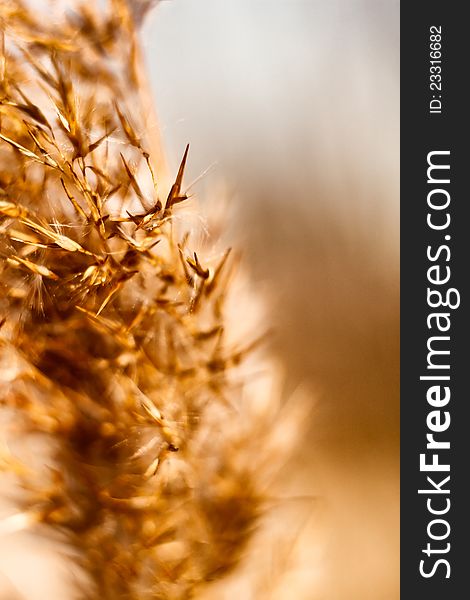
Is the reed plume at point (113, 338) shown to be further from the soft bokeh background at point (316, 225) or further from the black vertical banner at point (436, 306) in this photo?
the black vertical banner at point (436, 306)

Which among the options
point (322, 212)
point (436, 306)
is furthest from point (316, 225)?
point (436, 306)

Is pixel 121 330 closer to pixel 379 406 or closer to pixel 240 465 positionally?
pixel 240 465

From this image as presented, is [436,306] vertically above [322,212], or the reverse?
[322,212]

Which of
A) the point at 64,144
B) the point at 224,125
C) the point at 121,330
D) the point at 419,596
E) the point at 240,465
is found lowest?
the point at 419,596

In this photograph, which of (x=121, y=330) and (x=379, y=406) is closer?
(x=121, y=330)

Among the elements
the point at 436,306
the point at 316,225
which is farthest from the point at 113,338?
the point at 436,306

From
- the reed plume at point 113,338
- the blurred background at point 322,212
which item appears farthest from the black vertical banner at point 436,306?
the reed plume at point 113,338

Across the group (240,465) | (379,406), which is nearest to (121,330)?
(240,465)

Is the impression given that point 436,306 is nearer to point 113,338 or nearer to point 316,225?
point 316,225
